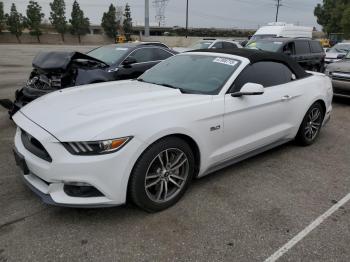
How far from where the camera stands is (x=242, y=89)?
12.6 ft

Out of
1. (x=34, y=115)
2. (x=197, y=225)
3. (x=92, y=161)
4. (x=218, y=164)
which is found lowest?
(x=197, y=225)

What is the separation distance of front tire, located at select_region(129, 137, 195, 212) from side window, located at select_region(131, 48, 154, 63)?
5398mm

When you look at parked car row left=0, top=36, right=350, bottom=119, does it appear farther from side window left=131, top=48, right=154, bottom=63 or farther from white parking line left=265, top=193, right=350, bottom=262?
white parking line left=265, top=193, right=350, bottom=262

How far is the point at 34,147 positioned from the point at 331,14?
55.8m

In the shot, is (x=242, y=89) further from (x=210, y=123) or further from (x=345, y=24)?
(x=345, y=24)

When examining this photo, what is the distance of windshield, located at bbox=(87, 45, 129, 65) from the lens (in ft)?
26.6

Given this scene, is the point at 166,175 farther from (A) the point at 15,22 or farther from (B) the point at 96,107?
(A) the point at 15,22

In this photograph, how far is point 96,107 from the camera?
334 centimetres

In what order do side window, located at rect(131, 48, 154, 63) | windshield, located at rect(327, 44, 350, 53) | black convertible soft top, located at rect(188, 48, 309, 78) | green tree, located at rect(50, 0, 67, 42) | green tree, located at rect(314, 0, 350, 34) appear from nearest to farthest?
black convertible soft top, located at rect(188, 48, 309, 78) → side window, located at rect(131, 48, 154, 63) → windshield, located at rect(327, 44, 350, 53) → green tree, located at rect(314, 0, 350, 34) → green tree, located at rect(50, 0, 67, 42)

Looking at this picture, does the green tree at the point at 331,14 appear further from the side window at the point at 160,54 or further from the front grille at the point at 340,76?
the side window at the point at 160,54

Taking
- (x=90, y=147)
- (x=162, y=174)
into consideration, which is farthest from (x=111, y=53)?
(x=90, y=147)

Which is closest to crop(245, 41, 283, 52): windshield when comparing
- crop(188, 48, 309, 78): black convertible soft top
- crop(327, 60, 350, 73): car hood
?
crop(327, 60, 350, 73): car hood

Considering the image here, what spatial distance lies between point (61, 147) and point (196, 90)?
1.68 meters

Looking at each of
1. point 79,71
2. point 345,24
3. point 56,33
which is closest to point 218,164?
point 79,71
